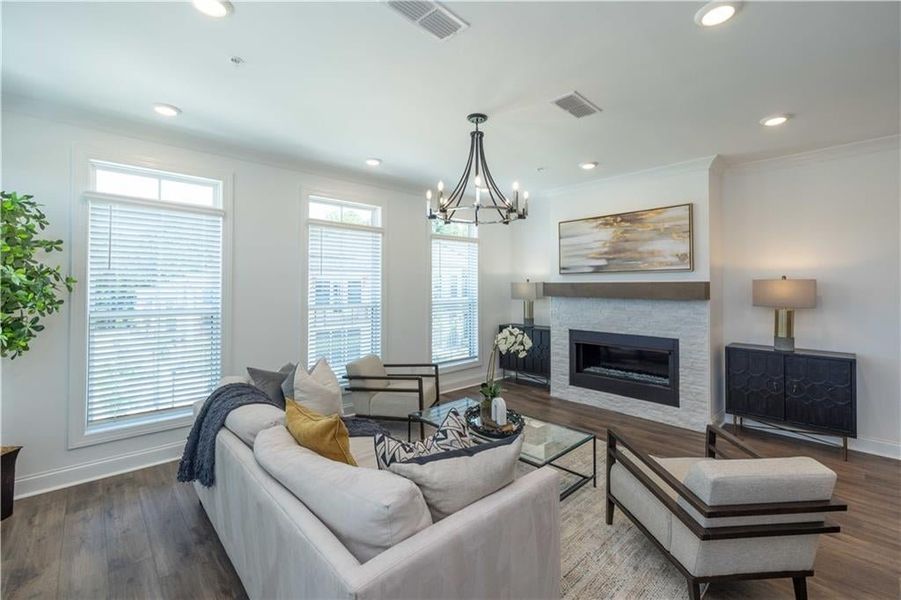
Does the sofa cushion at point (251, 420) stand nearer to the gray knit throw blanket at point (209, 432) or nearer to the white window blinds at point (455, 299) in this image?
the gray knit throw blanket at point (209, 432)

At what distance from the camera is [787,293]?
12.2ft

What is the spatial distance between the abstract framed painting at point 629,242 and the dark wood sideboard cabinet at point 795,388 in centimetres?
114

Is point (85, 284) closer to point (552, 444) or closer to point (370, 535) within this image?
point (370, 535)

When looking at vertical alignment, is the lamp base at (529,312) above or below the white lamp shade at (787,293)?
below

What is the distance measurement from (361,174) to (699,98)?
3.35 m

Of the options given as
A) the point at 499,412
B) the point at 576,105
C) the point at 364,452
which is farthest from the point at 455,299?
the point at 364,452

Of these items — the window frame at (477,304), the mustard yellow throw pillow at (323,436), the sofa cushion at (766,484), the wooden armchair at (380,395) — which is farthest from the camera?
the window frame at (477,304)

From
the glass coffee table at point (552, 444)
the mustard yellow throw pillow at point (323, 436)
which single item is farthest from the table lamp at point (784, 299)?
the mustard yellow throw pillow at point (323, 436)

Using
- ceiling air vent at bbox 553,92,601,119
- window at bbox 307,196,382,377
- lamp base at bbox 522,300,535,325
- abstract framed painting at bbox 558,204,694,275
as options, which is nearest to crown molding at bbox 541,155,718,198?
abstract framed painting at bbox 558,204,694,275

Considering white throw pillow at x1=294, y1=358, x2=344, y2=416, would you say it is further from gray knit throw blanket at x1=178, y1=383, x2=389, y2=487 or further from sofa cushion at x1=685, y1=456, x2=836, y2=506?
sofa cushion at x1=685, y1=456, x2=836, y2=506

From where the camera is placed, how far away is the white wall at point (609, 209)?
4195mm

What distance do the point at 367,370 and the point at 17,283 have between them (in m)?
2.60

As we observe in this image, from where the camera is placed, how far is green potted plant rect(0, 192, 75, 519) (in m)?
2.47

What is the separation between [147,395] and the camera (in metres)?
3.34
